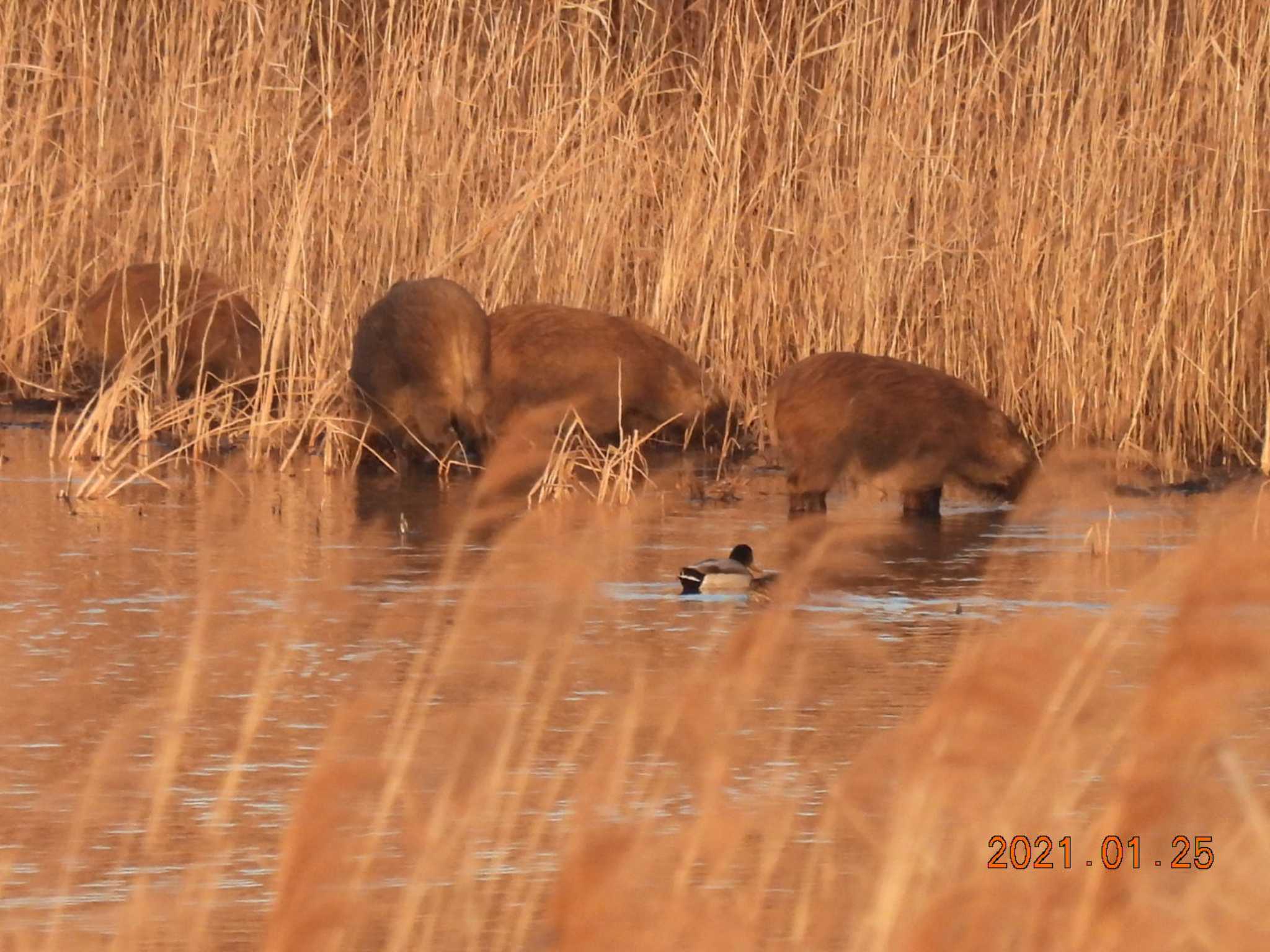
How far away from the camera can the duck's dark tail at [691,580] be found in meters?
6.93

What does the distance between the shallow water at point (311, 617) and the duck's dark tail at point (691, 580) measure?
0.15ft

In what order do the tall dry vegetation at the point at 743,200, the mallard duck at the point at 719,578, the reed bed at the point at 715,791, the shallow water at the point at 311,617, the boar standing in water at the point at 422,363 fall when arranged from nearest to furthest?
the reed bed at the point at 715,791, the shallow water at the point at 311,617, the mallard duck at the point at 719,578, the boar standing in water at the point at 422,363, the tall dry vegetation at the point at 743,200

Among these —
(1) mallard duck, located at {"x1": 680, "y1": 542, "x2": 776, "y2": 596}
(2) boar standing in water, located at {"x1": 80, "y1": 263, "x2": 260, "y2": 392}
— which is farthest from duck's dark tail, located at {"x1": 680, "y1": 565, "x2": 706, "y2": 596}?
(2) boar standing in water, located at {"x1": 80, "y1": 263, "x2": 260, "y2": 392}

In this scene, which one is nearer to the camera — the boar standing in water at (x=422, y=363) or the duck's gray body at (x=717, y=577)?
the duck's gray body at (x=717, y=577)

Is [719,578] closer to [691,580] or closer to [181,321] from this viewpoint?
[691,580]

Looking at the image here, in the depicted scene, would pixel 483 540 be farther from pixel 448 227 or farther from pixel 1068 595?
pixel 448 227

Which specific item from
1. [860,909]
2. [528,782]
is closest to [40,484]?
[528,782]

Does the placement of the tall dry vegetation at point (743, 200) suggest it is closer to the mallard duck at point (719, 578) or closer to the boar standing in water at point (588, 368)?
the boar standing in water at point (588, 368)

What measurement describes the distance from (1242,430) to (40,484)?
4.55m

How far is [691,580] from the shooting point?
22.8 ft

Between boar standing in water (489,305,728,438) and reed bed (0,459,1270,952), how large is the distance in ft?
10.4

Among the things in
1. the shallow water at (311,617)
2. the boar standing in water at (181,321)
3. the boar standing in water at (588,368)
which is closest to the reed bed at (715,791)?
the shallow water at (311,617)

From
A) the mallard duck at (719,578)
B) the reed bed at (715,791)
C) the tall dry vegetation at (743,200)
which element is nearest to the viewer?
the reed bed at (715,791)

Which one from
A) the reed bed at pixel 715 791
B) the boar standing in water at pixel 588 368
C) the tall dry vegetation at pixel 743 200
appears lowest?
the reed bed at pixel 715 791
